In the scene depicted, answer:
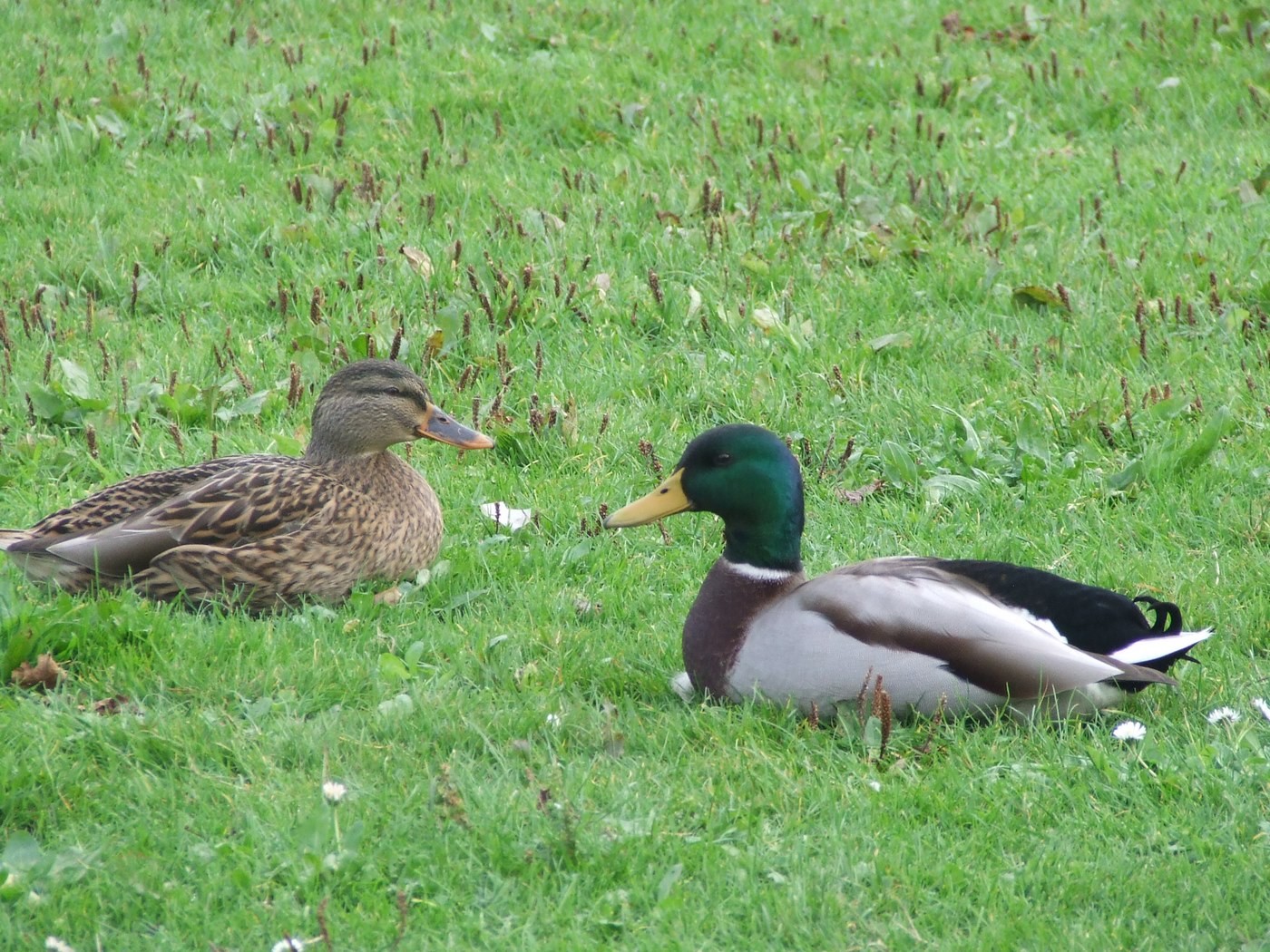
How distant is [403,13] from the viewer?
9344 mm

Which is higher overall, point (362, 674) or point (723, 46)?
point (723, 46)

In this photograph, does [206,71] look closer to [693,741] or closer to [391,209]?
[391,209]

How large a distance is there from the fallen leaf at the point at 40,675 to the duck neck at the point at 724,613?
5.11ft

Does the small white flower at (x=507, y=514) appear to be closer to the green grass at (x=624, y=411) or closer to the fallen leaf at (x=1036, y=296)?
the green grass at (x=624, y=411)

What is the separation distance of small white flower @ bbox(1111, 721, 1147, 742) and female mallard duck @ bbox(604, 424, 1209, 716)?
0.36ft

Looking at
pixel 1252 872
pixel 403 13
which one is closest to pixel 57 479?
pixel 1252 872

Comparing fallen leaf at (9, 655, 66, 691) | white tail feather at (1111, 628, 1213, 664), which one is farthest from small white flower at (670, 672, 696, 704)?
fallen leaf at (9, 655, 66, 691)

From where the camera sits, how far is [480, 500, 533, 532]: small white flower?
493cm

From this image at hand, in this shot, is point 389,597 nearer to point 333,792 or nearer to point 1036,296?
point 333,792

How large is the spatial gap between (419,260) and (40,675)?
10.1 feet

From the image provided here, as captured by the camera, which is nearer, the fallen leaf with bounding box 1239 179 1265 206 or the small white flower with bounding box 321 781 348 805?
the small white flower with bounding box 321 781 348 805

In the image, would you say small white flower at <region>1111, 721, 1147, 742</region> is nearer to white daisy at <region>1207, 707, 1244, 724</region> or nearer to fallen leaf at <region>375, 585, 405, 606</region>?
white daisy at <region>1207, 707, 1244, 724</region>

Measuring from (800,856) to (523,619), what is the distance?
4.35 feet

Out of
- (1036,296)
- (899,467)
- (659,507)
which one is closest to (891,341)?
(1036,296)
